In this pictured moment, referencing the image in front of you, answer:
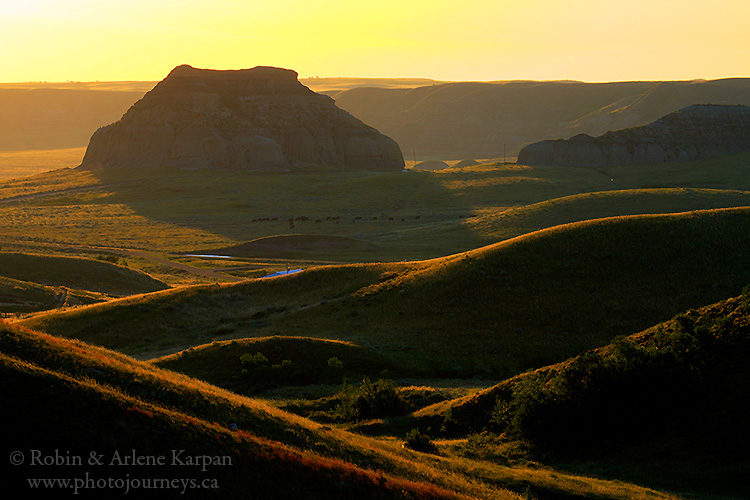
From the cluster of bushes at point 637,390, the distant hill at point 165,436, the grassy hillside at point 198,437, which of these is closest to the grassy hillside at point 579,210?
the cluster of bushes at point 637,390

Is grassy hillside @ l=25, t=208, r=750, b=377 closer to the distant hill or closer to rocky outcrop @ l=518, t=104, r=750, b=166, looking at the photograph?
the distant hill

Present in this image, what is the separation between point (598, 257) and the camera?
4459 cm

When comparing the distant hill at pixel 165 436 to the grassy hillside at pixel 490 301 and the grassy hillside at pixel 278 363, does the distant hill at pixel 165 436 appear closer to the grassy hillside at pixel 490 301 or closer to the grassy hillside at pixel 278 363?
the grassy hillside at pixel 278 363

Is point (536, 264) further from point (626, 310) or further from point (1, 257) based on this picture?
point (1, 257)

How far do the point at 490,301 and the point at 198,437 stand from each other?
28.7 metres

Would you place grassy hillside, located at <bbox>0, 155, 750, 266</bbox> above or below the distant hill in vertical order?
below

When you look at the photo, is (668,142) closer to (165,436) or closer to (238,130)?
(238,130)

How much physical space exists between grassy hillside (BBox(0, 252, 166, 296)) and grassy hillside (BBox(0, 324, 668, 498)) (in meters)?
52.6

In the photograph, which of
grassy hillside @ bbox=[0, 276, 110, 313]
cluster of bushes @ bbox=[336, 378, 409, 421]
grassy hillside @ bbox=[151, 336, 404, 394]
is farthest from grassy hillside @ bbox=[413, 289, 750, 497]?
grassy hillside @ bbox=[0, 276, 110, 313]

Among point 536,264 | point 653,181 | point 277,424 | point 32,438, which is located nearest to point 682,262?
point 536,264

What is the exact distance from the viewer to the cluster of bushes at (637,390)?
888 inches

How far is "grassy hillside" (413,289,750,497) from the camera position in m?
20.8

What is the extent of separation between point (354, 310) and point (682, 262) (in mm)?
18409

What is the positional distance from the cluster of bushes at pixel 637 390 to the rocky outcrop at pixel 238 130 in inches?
6090
